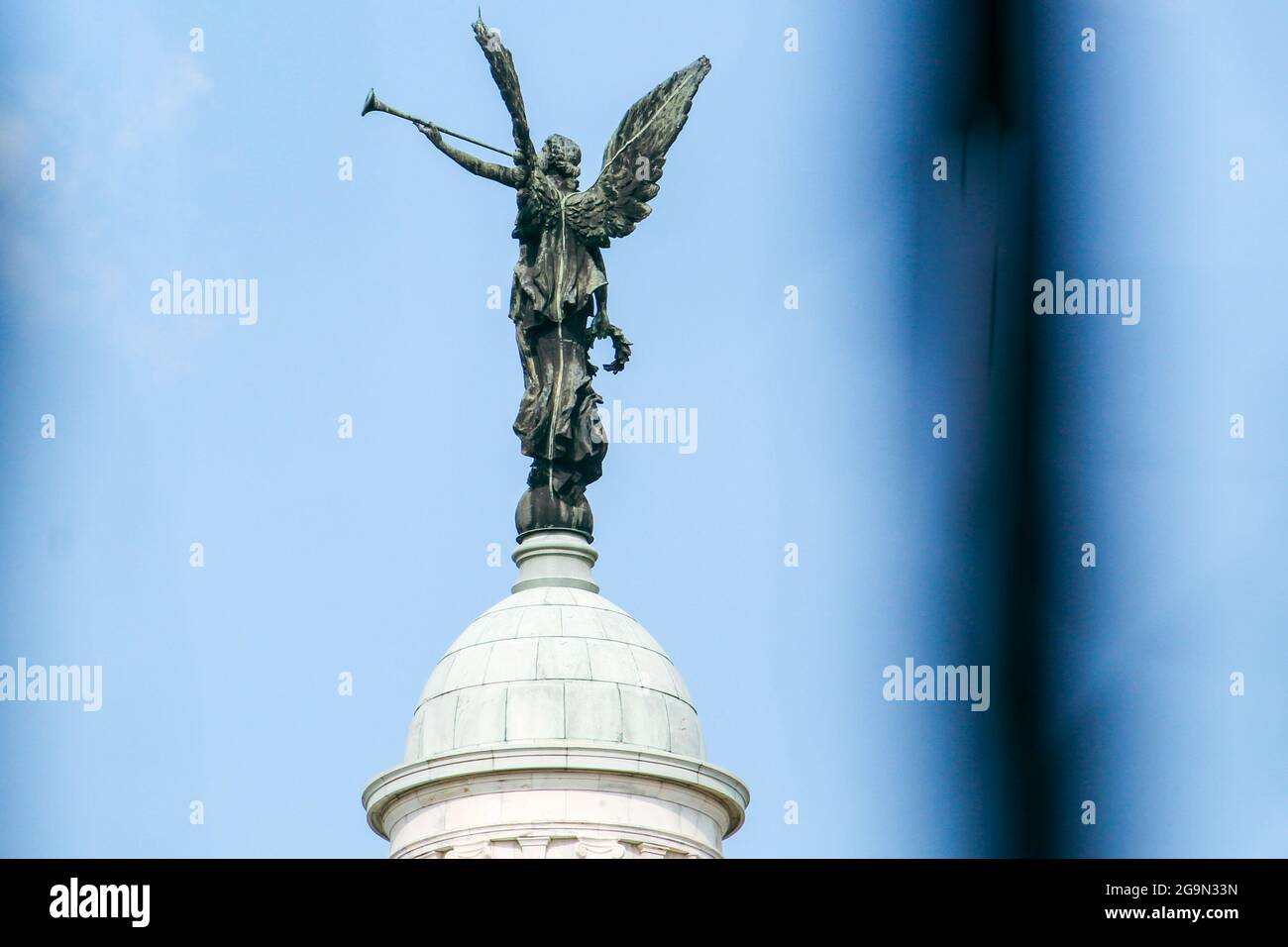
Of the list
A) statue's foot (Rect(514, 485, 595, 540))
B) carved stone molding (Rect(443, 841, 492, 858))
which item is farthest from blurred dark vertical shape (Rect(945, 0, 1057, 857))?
statue's foot (Rect(514, 485, 595, 540))

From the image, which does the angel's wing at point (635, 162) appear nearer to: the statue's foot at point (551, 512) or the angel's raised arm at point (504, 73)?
the angel's raised arm at point (504, 73)

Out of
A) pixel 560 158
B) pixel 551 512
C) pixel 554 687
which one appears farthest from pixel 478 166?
pixel 554 687

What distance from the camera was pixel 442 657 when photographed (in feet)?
148

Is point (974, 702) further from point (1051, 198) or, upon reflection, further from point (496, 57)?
point (496, 57)

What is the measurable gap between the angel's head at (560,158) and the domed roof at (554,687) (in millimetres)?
10007

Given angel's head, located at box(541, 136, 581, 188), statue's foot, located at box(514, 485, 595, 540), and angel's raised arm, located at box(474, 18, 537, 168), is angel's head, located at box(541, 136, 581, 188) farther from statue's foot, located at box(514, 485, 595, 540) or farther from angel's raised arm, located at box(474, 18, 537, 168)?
statue's foot, located at box(514, 485, 595, 540)

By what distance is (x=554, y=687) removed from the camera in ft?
139

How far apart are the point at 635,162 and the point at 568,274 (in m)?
3.13

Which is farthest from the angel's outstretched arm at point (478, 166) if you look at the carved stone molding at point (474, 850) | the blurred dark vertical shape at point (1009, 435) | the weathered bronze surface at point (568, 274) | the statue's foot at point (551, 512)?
the blurred dark vertical shape at point (1009, 435)

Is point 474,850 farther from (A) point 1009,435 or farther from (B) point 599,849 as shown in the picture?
(A) point 1009,435

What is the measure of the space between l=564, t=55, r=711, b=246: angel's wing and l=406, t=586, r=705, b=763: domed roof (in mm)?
8908
